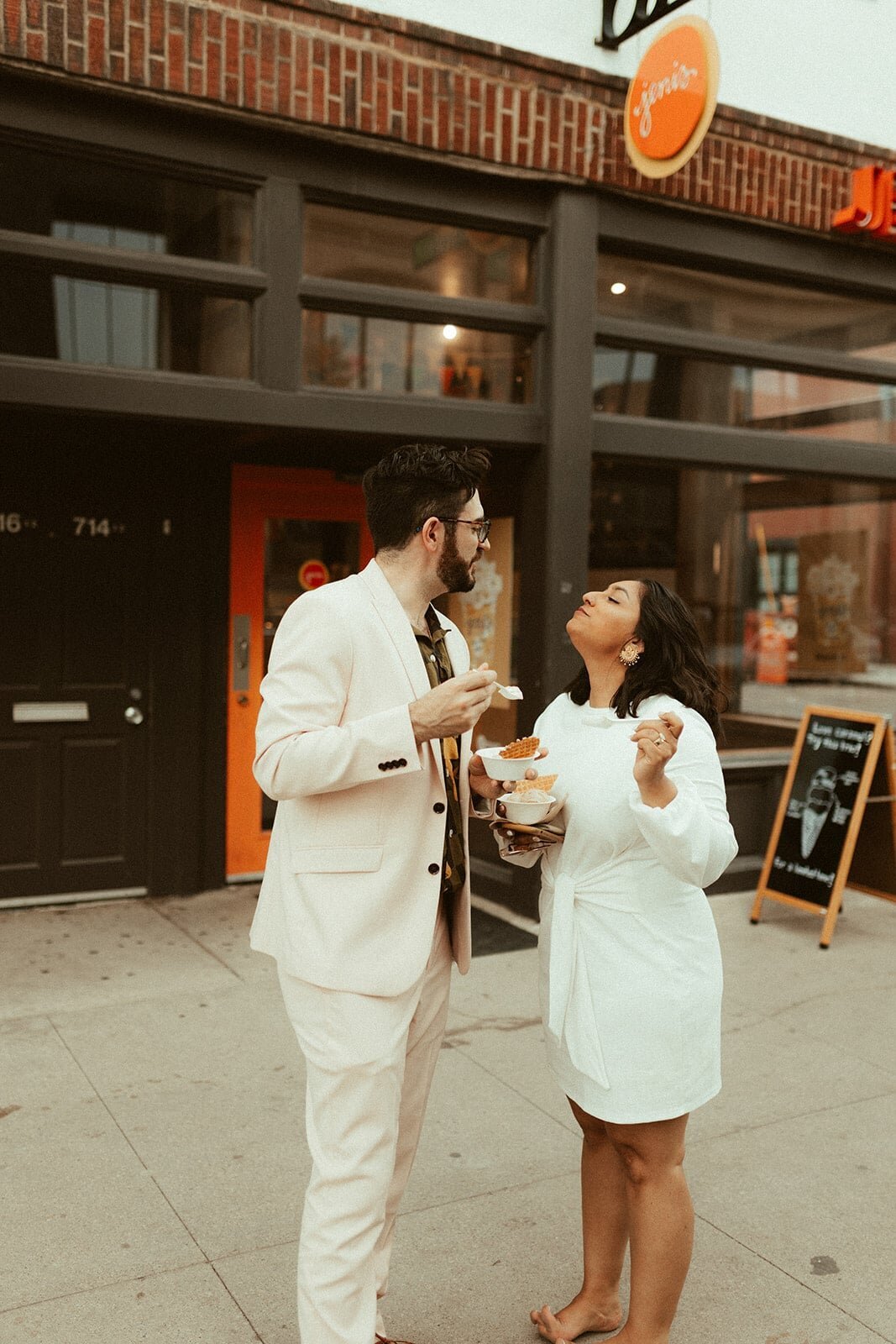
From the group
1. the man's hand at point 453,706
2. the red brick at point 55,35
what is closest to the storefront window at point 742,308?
the red brick at point 55,35

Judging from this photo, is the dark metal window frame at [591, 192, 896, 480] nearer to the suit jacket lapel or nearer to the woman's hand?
the suit jacket lapel

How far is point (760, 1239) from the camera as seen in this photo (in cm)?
330

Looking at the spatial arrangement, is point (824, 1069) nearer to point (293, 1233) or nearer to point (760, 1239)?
point (760, 1239)

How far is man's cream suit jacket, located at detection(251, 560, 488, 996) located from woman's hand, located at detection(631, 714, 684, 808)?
452 mm

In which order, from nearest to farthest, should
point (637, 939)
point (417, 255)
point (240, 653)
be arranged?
point (637, 939) → point (417, 255) → point (240, 653)

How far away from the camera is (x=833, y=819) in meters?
6.19

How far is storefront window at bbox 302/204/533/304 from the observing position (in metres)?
5.78

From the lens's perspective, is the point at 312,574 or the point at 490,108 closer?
the point at 490,108

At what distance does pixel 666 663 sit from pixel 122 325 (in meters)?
3.76

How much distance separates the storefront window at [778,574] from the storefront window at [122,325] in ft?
8.99

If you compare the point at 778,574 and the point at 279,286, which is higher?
the point at 279,286

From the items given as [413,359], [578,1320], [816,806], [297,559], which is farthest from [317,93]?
[578,1320]

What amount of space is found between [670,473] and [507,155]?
2162mm

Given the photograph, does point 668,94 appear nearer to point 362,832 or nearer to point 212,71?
point 212,71
